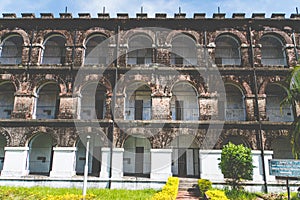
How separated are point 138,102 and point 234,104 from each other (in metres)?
6.37

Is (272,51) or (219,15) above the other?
(219,15)

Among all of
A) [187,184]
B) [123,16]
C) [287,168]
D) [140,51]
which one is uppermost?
[123,16]

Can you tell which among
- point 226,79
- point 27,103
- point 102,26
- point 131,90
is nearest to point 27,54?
point 27,103

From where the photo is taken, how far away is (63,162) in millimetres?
15414

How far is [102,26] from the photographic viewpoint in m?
17.9

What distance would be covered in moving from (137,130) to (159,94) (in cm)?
261

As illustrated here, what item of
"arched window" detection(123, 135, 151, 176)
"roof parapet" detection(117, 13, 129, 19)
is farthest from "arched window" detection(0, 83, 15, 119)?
"roof parapet" detection(117, 13, 129, 19)

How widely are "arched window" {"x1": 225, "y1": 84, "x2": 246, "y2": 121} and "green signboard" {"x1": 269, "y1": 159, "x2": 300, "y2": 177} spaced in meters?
7.04

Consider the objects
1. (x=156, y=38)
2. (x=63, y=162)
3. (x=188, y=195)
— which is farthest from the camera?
(x=156, y=38)

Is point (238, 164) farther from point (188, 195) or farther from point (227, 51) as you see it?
point (227, 51)

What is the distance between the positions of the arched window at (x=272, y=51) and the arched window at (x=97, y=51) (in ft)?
35.1

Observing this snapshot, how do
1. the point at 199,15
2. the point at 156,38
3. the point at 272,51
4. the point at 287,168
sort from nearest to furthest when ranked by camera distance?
1. the point at 287,168
2. the point at 156,38
3. the point at 199,15
4. the point at 272,51

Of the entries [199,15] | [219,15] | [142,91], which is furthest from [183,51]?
[142,91]

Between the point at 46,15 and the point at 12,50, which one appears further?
the point at 12,50
